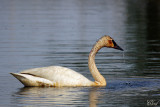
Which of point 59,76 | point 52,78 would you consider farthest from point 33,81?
point 59,76

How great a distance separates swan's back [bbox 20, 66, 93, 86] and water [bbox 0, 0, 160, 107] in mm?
271

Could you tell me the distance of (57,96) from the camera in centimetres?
1182

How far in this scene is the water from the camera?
11.6 metres

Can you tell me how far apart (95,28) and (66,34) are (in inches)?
126

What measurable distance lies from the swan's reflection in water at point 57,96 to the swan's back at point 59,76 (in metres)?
0.24

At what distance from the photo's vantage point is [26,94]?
12.1m

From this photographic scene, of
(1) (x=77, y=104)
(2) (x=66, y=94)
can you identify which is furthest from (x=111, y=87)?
(1) (x=77, y=104)

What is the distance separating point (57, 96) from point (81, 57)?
5.71m

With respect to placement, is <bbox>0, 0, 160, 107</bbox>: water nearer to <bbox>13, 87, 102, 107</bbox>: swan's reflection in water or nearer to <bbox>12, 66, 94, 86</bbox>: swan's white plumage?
<bbox>13, 87, 102, 107</bbox>: swan's reflection in water
